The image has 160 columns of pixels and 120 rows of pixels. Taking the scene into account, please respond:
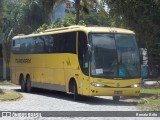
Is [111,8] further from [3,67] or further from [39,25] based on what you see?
[3,67]

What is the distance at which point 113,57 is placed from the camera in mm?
20312

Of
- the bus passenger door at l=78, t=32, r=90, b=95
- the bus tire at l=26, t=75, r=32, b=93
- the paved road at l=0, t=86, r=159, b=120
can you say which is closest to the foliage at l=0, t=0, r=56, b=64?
the bus tire at l=26, t=75, r=32, b=93

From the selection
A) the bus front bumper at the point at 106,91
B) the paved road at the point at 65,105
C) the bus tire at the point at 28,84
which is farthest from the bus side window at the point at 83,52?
the bus tire at the point at 28,84

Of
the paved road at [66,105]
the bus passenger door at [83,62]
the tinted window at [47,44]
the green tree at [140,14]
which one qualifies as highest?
the green tree at [140,14]

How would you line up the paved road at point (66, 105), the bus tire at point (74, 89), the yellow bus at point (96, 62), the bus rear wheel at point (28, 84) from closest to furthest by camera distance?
the paved road at point (66, 105), the yellow bus at point (96, 62), the bus tire at point (74, 89), the bus rear wheel at point (28, 84)

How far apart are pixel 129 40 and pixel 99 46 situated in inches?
66.2

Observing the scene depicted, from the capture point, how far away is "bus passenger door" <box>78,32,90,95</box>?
66.7 ft

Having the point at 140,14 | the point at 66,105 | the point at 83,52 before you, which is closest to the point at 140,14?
the point at 140,14

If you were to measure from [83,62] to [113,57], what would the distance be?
1434 mm

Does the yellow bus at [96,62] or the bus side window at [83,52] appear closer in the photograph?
the yellow bus at [96,62]

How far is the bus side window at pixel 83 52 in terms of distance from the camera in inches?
808

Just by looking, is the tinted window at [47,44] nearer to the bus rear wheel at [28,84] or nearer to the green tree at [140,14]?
the bus rear wheel at [28,84]

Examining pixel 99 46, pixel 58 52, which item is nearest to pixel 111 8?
pixel 58 52

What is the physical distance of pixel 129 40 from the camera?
2114cm
